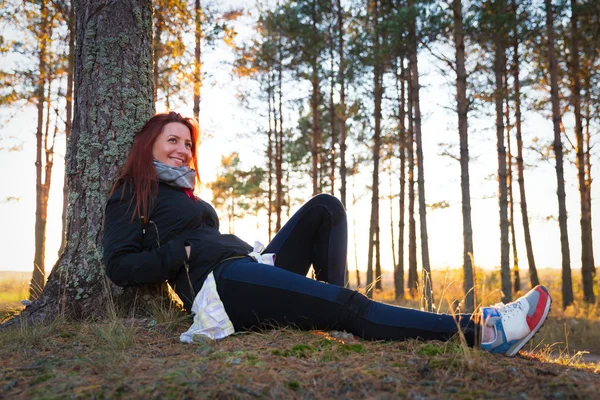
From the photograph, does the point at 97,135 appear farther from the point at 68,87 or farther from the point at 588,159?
the point at 588,159

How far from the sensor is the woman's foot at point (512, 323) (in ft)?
7.63

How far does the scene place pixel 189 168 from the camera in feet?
10.1

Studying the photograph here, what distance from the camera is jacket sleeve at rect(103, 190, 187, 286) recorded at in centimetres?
256

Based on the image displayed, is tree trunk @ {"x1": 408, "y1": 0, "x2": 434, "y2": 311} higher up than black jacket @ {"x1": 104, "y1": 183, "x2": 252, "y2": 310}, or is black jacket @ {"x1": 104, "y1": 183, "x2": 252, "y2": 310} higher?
tree trunk @ {"x1": 408, "y1": 0, "x2": 434, "y2": 311}

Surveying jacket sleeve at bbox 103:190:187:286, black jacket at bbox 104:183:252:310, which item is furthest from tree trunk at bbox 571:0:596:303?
jacket sleeve at bbox 103:190:187:286

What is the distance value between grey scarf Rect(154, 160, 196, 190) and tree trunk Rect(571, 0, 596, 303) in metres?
11.7

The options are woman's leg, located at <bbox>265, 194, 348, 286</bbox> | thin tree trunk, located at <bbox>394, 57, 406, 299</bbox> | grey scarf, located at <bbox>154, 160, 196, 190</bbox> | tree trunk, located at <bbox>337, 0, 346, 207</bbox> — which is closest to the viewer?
grey scarf, located at <bbox>154, 160, 196, 190</bbox>

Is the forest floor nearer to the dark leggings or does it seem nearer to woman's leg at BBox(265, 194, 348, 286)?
the dark leggings

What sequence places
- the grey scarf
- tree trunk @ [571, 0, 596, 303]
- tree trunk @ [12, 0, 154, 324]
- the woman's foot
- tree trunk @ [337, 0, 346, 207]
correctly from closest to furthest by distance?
1. the woman's foot
2. the grey scarf
3. tree trunk @ [12, 0, 154, 324]
4. tree trunk @ [571, 0, 596, 303]
5. tree trunk @ [337, 0, 346, 207]

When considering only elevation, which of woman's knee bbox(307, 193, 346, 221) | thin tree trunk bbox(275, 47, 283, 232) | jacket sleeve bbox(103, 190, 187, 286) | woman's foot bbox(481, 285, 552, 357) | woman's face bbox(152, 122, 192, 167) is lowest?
woman's foot bbox(481, 285, 552, 357)

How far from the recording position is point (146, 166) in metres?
2.96

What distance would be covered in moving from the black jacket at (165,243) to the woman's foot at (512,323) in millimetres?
1409

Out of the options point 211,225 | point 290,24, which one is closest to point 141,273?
point 211,225

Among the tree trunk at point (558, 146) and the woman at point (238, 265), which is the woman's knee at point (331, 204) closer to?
the woman at point (238, 265)
